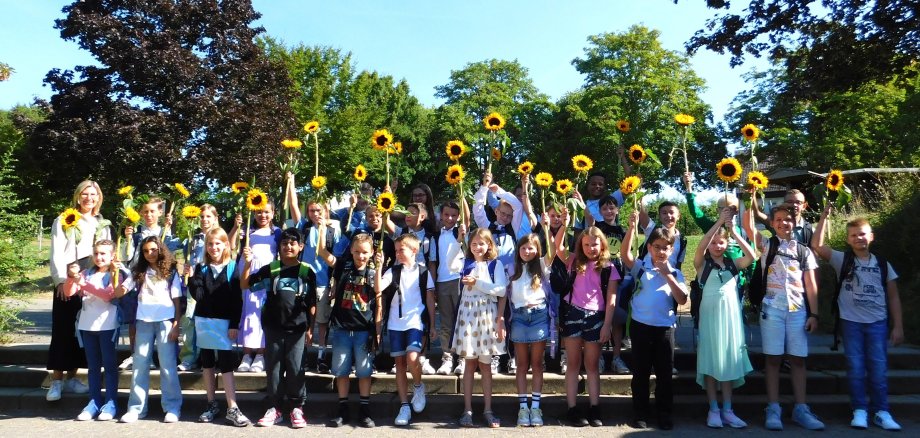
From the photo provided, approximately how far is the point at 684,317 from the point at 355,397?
22.1 ft

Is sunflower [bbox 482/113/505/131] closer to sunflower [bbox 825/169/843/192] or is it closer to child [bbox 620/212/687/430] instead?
child [bbox 620/212/687/430]

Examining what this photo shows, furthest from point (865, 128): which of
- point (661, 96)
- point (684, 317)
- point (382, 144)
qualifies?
point (382, 144)

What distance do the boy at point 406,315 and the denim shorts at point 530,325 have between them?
868mm

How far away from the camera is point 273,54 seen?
29.0 meters

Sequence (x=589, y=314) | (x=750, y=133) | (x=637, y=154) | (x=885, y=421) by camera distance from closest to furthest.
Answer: (x=885, y=421) → (x=589, y=314) → (x=750, y=133) → (x=637, y=154)

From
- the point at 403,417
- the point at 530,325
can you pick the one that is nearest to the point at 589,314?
the point at 530,325

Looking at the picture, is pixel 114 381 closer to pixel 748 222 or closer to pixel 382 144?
pixel 382 144

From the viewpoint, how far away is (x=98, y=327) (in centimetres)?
566

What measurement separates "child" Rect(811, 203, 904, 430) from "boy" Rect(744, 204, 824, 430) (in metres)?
0.31

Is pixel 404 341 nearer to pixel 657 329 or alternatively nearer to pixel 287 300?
pixel 287 300

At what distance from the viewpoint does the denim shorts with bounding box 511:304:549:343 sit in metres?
5.38

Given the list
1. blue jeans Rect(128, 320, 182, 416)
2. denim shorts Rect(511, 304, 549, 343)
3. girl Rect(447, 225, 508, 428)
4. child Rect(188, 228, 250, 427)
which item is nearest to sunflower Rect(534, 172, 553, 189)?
girl Rect(447, 225, 508, 428)

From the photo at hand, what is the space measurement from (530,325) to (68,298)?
450 centimetres

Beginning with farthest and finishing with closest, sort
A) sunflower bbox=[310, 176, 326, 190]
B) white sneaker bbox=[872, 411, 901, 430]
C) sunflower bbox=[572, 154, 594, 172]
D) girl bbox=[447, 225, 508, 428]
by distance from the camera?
1. sunflower bbox=[572, 154, 594, 172]
2. sunflower bbox=[310, 176, 326, 190]
3. girl bbox=[447, 225, 508, 428]
4. white sneaker bbox=[872, 411, 901, 430]
